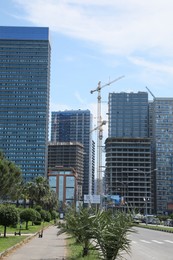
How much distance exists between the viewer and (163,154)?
189500 millimetres

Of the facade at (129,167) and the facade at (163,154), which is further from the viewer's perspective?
the facade at (163,154)

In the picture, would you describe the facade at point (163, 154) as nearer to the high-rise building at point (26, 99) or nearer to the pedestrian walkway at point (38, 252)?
the high-rise building at point (26, 99)

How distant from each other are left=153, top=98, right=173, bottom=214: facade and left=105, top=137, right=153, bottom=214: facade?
1211 centimetres

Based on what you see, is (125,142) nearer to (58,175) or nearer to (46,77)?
(58,175)

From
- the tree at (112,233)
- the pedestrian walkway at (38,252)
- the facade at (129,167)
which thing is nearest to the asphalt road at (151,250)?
the tree at (112,233)

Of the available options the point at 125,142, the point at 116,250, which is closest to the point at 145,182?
the point at 125,142

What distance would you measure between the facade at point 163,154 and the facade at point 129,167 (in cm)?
1211

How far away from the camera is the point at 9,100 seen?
191000mm

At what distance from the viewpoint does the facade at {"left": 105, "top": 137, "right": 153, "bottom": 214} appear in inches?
6708

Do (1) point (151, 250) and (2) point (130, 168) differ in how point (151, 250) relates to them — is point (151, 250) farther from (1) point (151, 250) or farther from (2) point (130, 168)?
(2) point (130, 168)

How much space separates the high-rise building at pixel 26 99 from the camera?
188750 mm

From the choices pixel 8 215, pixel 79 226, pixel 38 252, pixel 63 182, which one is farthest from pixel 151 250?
pixel 63 182

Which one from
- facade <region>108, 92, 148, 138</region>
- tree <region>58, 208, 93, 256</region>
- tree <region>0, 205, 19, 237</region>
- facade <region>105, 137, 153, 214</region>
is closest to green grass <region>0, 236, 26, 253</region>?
tree <region>58, 208, 93, 256</region>

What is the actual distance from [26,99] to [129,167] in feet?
179
